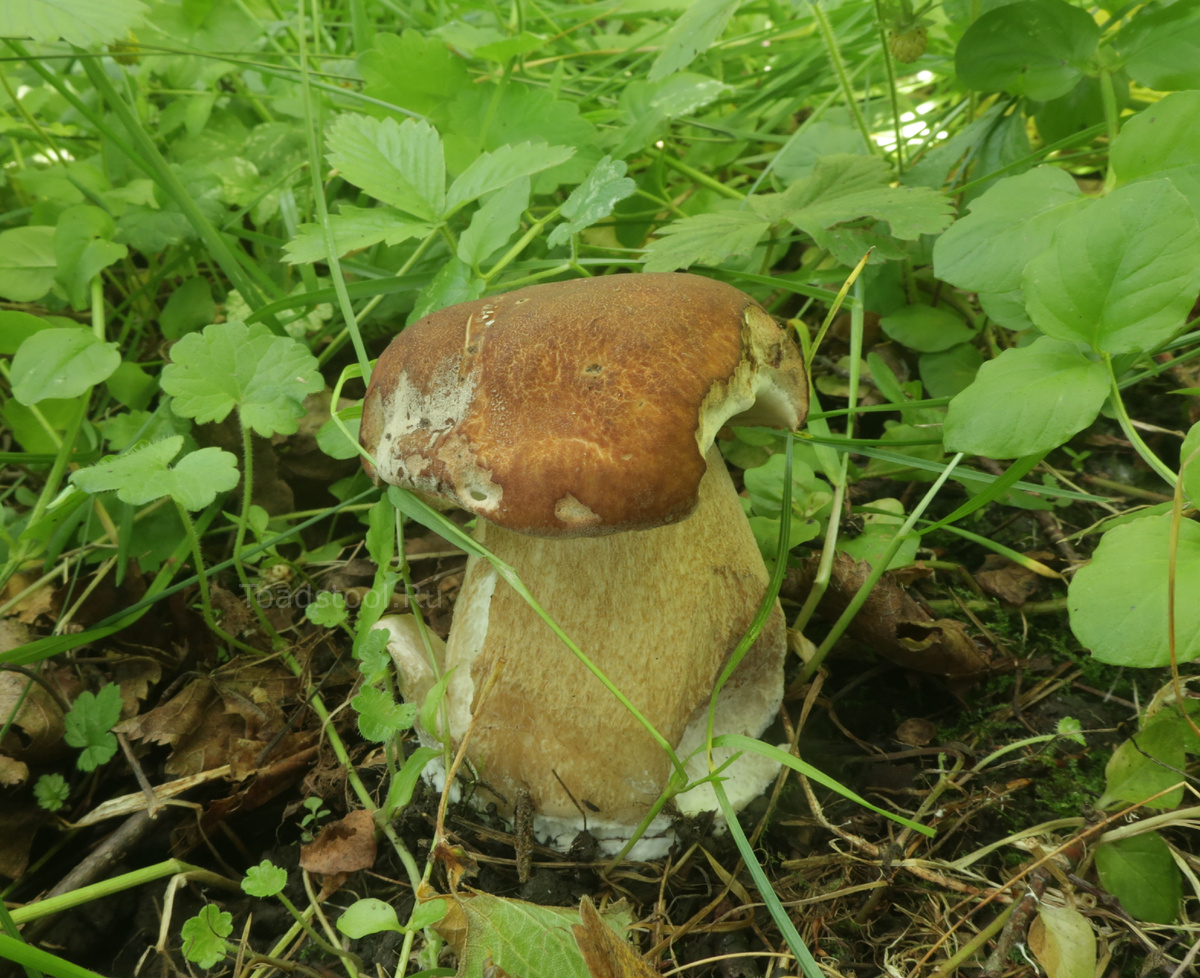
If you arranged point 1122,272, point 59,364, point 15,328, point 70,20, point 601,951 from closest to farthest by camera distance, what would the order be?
point 601,951 < point 1122,272 < point 70,20 < point 59,364 < point 15,328

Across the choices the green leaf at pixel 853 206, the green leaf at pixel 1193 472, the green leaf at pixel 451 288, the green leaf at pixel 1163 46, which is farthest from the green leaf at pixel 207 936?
the green leaf at pixel 1163 46

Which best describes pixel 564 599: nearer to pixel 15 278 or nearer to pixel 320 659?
pixel 320 659

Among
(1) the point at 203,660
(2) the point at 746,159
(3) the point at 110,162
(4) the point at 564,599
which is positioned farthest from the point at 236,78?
(4) the point at 564,599

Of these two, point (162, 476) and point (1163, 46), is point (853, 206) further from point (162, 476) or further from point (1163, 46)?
point (162, 476)

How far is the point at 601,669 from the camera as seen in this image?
1419 millimetres

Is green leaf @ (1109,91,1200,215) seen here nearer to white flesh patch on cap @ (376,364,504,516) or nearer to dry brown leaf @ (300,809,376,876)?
white flesh patch on cap @ (376,364,504,516)

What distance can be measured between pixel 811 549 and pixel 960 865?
731mm

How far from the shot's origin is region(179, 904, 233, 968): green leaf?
117 centimetres

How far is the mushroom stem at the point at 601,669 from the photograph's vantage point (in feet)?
4.69

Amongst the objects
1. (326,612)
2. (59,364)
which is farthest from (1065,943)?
(59,364)

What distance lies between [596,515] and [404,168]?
1.05m

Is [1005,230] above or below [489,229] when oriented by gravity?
below

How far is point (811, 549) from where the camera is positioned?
6.08ft

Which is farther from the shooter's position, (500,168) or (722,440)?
(722,440)
